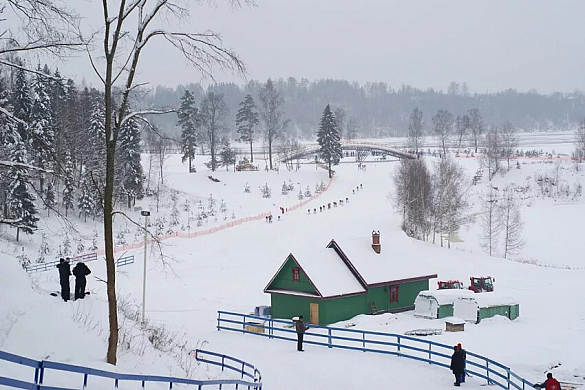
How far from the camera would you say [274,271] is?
156 feet

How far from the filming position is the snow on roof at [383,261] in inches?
1407

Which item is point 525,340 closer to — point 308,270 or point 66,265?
point 308,270

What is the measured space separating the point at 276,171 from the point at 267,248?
4266 centimetres

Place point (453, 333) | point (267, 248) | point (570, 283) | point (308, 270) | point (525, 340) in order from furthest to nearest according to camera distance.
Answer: point (267, 248)
point (570, 283)
point (308, 270)
point (453, 333)
point (525, 340)

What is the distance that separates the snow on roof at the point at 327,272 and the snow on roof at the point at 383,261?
0.66 meters

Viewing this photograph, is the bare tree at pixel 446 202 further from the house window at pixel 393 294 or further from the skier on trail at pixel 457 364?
the skier on trail at pixel 457 364

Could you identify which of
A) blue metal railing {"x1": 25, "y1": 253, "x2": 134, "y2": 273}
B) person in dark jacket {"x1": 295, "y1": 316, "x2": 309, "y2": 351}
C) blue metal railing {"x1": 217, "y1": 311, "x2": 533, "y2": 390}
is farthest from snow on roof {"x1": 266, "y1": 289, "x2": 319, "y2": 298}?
blue metal railing {"x1": 25, "y1": 253, "x2": 134, "y2": 273}

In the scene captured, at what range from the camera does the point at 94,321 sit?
704 inches

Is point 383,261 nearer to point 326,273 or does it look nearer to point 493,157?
point 326,273

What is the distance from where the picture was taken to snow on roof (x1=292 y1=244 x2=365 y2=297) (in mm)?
33438

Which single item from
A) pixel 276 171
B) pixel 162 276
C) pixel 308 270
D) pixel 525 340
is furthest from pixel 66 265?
pixel 276 171

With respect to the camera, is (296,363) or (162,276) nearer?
(296,363)

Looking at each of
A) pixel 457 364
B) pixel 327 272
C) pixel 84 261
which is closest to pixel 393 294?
pixel 327 272

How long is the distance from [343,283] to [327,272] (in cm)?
106
